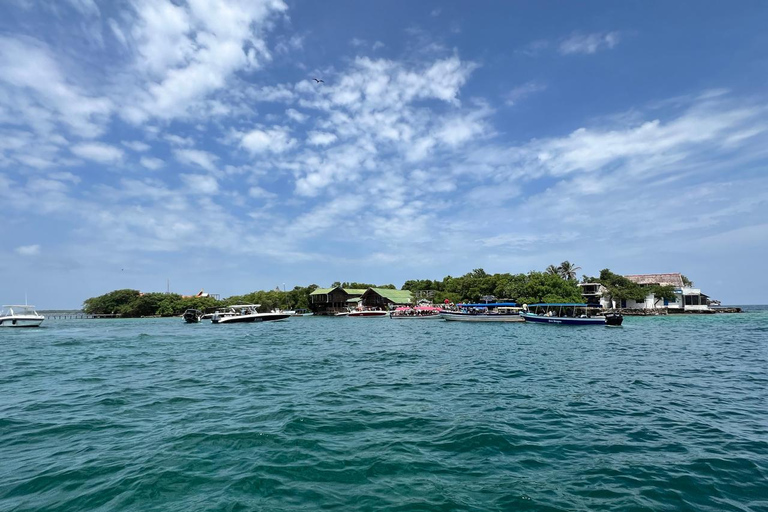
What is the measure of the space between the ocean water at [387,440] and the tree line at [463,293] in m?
62.9

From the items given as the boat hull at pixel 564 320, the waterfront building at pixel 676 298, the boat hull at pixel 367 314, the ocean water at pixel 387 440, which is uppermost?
the waterfront building at pixel 676 298

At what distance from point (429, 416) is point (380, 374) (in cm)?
673

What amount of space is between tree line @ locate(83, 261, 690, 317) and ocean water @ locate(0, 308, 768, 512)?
6290cm

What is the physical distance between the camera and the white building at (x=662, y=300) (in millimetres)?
83938

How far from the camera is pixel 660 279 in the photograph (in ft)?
286

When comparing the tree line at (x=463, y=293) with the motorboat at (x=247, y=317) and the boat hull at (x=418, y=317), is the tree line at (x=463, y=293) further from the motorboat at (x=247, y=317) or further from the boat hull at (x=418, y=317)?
the motorboat at (x=247, y=317)

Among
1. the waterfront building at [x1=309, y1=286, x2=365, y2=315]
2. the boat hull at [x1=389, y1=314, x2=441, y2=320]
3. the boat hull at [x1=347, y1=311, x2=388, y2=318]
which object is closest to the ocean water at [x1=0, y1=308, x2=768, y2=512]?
the boat hull at [x1=389, y1=314, x2=441, y2=320]

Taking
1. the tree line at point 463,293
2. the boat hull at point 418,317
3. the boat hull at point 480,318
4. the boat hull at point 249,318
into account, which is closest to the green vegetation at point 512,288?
the tree line at point 463,293

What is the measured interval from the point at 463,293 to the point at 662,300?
141 feet

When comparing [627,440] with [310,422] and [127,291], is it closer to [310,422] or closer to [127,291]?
[310,422]

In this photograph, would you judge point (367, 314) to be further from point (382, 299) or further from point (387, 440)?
point (387, 440)

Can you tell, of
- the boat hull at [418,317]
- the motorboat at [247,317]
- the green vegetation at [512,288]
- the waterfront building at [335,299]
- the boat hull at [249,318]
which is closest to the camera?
the boat hull at [249,318]

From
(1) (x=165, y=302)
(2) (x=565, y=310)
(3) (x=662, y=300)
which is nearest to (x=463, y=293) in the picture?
(2) (x=565, y=310)

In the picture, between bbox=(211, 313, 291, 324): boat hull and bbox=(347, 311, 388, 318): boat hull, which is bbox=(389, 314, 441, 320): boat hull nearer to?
bbox=(347, 311, 388, 318): boat hull
